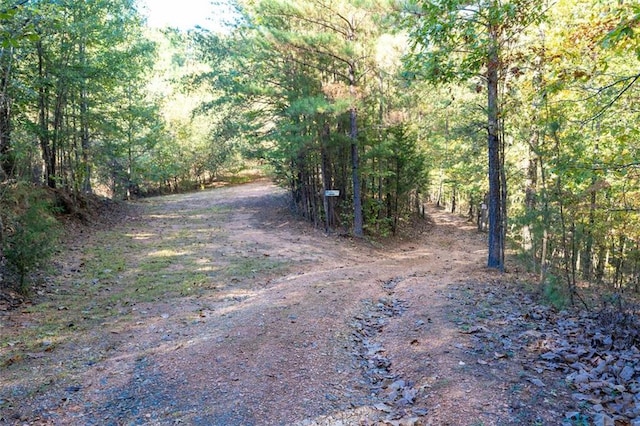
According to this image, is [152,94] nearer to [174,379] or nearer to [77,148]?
[77,148]

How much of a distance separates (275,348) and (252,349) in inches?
11.6

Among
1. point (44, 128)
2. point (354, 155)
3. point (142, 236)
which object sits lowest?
point (142, 236)

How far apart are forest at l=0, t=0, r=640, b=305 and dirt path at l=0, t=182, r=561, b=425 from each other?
189 cm

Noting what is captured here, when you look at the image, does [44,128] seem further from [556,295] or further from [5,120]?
[556,295]

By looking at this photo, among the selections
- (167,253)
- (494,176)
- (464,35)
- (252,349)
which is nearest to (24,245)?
(167,253)

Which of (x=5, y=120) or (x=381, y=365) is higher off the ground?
(x=5, y=120)

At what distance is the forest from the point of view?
7273mm

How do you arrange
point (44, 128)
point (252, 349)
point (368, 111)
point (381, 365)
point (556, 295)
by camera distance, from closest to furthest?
point (381, 365) < point (252, 349) < point (556, 295) < point (44, 128) < point (368, 111)

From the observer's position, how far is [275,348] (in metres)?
5.27

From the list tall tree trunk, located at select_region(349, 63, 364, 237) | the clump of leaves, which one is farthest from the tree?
the clump of leaves

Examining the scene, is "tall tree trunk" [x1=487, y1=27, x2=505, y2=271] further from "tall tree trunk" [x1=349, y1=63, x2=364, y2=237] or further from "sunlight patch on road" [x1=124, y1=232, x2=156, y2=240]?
"sunlight patch on road" [x1=124, y1=232, x2=156, y2=240]

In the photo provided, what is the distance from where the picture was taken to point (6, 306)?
267 inches

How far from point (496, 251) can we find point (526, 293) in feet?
11.4

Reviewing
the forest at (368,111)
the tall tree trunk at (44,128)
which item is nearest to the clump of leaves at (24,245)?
the forest at (368,111)
